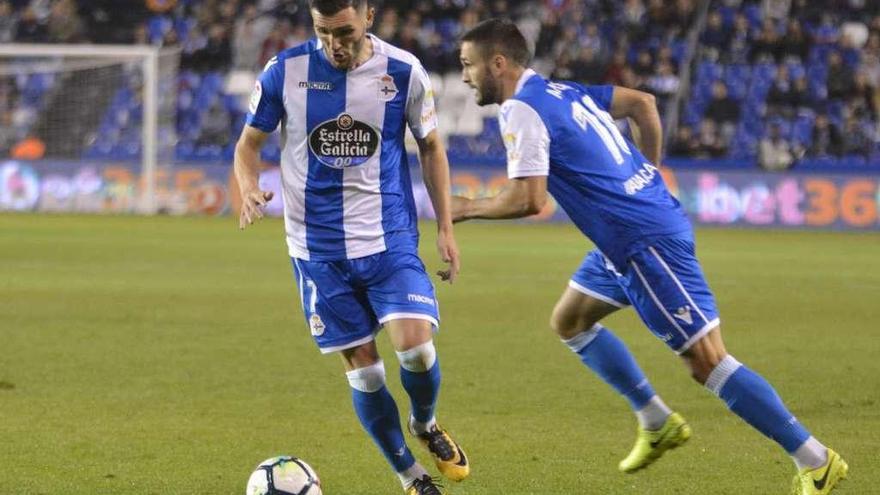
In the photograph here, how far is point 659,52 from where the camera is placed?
2684 cm

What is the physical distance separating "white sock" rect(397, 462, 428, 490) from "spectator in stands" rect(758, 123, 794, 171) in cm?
1809

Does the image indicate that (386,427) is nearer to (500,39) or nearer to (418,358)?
(418,358)

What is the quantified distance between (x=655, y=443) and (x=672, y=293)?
89 cm

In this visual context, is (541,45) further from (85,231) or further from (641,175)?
(641,175)

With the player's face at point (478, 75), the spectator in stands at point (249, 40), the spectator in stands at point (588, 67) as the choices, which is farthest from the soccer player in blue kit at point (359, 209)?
the spectator in stands at point (249, 40)

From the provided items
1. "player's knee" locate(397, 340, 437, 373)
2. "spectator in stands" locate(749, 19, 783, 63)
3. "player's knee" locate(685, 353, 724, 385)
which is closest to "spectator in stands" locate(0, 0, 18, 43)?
"spectator in stands" locate(749, 19, 783, 63)

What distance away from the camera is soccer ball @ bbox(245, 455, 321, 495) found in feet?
17.7

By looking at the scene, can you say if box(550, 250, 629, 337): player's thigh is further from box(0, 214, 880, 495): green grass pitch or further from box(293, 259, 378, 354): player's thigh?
box(293, 259, 378, 354): player's thigh

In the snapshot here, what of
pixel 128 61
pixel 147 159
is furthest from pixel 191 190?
pixel 128 61

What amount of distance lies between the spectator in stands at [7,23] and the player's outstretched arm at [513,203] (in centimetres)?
2523

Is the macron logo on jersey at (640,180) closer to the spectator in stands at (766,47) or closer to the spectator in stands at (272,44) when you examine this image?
the spectator in stands at (766,47)

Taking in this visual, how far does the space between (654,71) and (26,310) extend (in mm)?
16369

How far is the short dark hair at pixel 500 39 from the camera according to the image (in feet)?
19.5

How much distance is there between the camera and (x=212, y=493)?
5.84 meters
